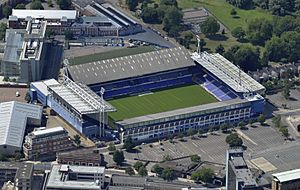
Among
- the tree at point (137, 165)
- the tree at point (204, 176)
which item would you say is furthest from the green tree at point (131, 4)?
the tree at point (204, 176)

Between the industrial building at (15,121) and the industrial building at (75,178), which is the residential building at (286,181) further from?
the industrial building at (15,121)

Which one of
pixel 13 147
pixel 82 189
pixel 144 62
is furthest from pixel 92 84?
pixel 82 189

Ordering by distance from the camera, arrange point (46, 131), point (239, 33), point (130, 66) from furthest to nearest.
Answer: point (239, 33), point (130, 66), point (46, 131)

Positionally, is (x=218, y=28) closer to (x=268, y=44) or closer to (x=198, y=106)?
(x=268, y=44)

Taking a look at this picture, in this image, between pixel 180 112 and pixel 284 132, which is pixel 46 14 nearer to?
pixel 180 112

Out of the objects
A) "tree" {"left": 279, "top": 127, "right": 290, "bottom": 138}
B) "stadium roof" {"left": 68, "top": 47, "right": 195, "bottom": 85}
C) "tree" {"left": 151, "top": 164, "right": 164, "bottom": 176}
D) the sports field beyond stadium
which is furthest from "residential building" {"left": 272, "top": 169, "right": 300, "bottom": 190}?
"stadium roof" {"left": 68, "top": 47, "right": 195, "bottom": 85}

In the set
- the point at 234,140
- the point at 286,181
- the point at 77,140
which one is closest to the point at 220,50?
the point at 234,140
